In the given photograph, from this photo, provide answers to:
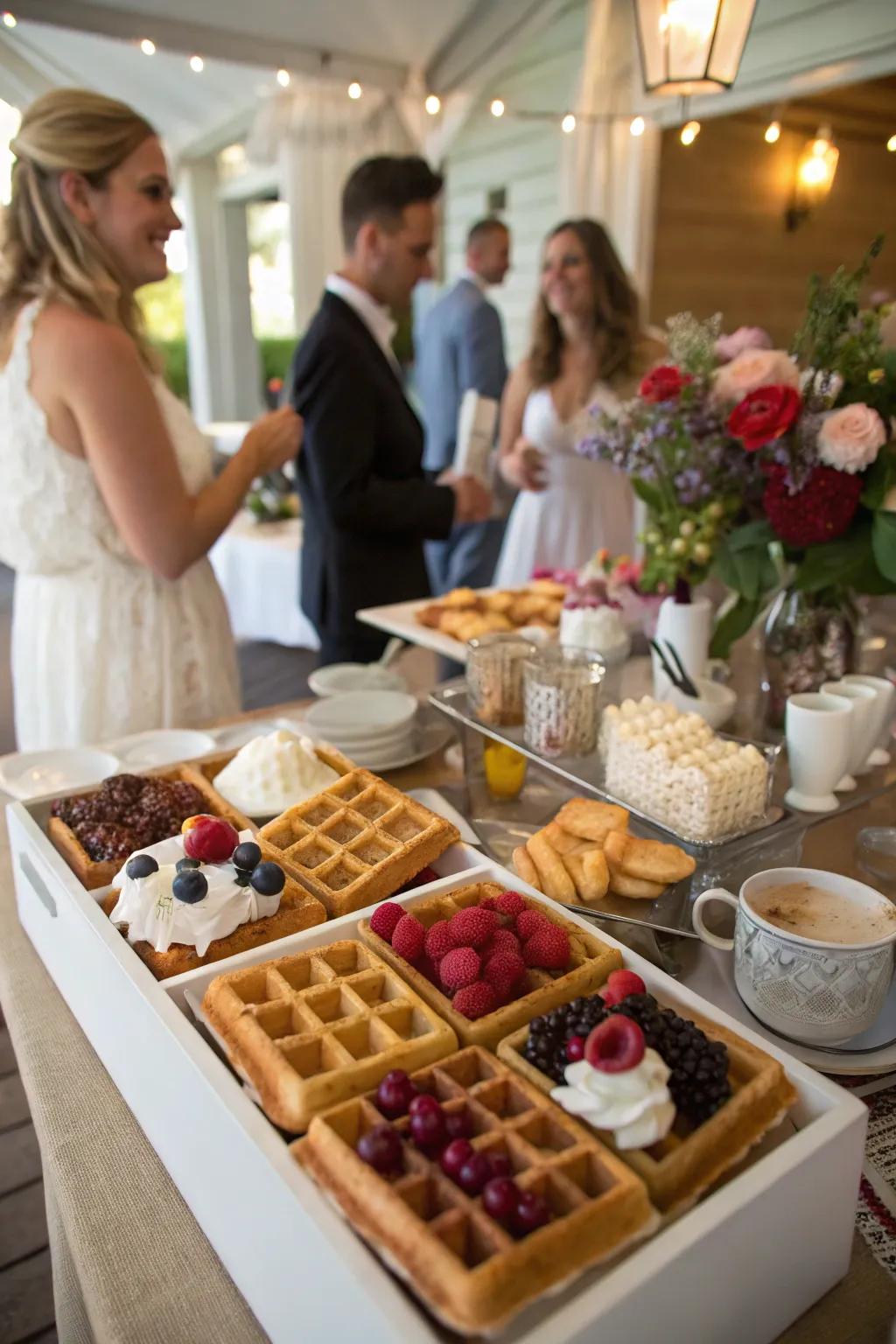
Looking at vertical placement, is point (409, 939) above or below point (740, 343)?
below

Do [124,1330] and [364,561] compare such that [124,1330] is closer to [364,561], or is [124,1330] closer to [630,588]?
[630,588]

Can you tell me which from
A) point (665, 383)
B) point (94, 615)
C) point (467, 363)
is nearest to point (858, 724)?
point (665, 383)

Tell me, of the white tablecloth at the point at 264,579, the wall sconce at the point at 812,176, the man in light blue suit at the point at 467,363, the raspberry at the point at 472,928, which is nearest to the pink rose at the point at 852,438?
the raspberry at the point at 472,928

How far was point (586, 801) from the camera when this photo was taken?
1224mm

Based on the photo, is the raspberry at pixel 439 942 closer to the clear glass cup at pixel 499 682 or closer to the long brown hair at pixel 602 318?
the clear glass cup at pixel 499 682

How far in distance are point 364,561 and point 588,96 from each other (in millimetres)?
3322

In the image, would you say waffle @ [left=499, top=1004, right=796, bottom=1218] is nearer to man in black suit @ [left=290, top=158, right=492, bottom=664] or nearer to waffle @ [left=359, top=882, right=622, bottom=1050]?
waffle @ [left=359, top=882, right=622, bottom=1050]

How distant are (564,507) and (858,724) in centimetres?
217

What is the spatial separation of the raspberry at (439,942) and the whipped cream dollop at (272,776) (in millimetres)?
431

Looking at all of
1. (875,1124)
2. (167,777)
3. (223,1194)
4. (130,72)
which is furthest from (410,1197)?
(130,72)

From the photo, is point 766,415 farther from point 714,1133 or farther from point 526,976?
point 714,1133

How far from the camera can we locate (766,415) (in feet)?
4.66

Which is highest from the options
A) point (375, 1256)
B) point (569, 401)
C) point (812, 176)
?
point (812, 176)

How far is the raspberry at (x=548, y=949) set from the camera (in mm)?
893
